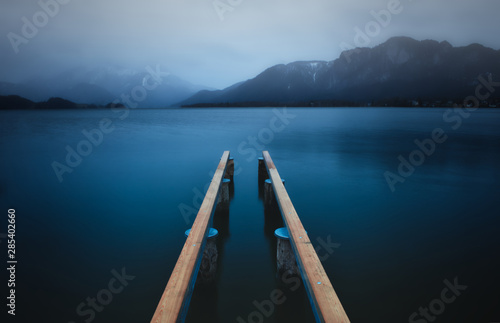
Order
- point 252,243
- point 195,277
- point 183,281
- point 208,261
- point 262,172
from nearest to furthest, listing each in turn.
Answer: point 183,281, point 195,277, point 208,261, point 252,243, point 262,172

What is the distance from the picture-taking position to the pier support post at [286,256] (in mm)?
4004

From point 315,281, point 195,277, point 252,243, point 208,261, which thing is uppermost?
point 315,281

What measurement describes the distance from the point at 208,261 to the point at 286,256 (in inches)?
44.5

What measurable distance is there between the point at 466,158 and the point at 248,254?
14.7 meters

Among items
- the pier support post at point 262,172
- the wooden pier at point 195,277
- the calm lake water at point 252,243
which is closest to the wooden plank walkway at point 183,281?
the wooden pier at point 195,277

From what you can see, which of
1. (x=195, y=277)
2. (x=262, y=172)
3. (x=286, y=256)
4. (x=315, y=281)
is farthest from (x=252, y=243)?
(x=262, y=172)

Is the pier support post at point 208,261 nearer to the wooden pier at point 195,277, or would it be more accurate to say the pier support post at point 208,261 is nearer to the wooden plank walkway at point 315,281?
the wooden pier at point 195,277

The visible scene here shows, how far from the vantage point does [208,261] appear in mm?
4051

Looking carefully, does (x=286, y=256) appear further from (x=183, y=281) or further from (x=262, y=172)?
(x=262, y=172)

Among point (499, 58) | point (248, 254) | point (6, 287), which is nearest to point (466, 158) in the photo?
point (248, 254)

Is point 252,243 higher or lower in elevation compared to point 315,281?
lower

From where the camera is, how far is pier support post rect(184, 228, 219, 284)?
13.1ft

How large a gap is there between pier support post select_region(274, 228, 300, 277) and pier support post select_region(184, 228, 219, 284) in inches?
37.0

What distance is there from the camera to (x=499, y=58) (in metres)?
162
